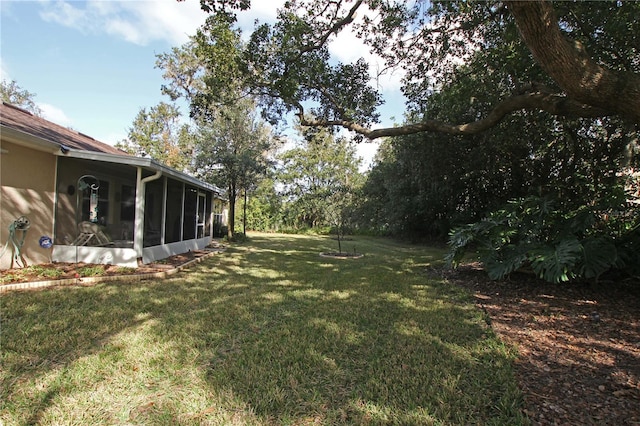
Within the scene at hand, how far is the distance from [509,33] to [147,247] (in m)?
8.19

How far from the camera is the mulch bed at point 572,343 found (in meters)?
2.07

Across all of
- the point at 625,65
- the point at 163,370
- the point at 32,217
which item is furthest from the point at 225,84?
the point at 625,65

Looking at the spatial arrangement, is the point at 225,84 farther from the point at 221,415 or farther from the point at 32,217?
the point at 221,415

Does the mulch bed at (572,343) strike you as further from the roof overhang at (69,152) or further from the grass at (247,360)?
the roof overhang at (69,152)

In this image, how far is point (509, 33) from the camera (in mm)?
5586

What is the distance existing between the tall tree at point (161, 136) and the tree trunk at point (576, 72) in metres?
22.9

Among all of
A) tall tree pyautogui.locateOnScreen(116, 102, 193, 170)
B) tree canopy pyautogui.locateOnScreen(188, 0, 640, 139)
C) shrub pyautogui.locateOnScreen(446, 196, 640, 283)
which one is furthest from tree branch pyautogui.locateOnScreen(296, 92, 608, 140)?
tall tree pyautogui.locateOnScreen(116, 102, 193, 170)

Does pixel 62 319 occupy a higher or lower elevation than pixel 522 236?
lower

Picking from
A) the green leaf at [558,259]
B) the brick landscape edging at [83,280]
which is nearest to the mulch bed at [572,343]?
the green leaf at [558,259]

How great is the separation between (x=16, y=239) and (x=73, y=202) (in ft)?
3.81

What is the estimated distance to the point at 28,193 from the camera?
18.8ft

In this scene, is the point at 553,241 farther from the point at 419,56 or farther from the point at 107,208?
the point at 107,208

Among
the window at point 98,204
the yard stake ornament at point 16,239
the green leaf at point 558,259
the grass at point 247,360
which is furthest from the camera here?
the window at point 98,204

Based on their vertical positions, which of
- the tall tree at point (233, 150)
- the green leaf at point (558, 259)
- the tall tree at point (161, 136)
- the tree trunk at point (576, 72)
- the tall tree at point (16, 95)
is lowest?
the green leaf at point (558, 259)
